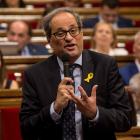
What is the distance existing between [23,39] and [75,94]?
118 cm

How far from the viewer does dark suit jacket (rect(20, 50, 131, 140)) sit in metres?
0.78

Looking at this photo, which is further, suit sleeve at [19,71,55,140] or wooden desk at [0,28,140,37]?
wooden desk at [0,28,140,37]

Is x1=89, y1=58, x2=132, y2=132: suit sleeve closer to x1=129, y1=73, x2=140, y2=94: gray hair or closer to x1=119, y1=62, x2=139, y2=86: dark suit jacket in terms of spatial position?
x1=129, y1=73, x2=140, y2=94: gray hair

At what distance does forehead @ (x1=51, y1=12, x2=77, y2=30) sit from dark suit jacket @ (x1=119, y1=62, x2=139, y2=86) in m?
0.76

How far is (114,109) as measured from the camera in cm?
79

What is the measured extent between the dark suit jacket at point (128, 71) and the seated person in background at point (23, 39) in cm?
51

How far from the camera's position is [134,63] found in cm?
160

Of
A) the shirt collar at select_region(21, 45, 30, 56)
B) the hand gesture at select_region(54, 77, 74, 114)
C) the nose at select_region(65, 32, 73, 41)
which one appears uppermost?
the nose at select_region(65, 32, 73, 41)

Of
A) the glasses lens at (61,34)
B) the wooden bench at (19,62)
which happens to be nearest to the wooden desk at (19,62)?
the wooden bench at (19,62)

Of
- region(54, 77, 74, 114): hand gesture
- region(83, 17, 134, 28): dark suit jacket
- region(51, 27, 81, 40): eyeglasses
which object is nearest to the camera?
region(54, 77, 74, 114): hand gesture

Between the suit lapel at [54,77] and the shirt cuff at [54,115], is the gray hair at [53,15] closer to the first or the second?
the suit lapel at [54,77]

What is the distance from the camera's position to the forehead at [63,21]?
812 mm

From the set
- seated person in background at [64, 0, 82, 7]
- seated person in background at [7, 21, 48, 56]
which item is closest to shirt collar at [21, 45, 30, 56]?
seated person in background at [7, 21, 48, 56]

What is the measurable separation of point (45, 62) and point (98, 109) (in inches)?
7.9
